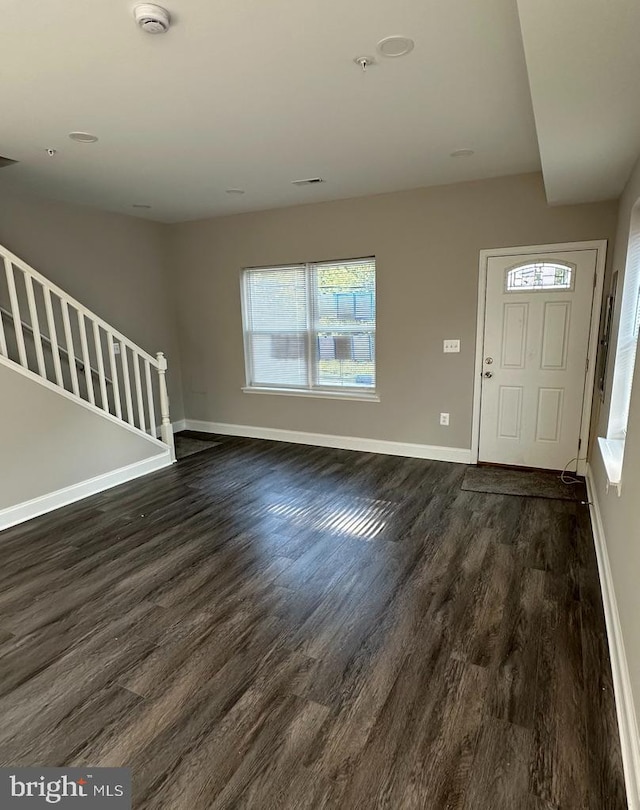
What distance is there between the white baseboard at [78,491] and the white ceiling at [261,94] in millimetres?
2551

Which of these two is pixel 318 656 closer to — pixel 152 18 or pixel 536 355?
pixel 152 18

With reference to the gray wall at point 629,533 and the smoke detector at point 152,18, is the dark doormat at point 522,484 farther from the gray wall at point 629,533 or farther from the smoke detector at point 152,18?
the smoke detector at point 152,18

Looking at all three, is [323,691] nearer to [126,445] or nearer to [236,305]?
[126,445]

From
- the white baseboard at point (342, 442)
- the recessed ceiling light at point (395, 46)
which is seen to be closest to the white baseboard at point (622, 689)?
the white baseboard at point (342, 442)

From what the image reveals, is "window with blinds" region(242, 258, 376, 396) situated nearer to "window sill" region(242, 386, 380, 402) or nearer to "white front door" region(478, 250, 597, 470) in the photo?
"window sill" region(242, 386, 380, 402)

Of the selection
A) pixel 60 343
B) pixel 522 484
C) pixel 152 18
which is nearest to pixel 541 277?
pixel 522 484

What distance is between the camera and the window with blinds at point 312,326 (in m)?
4.80

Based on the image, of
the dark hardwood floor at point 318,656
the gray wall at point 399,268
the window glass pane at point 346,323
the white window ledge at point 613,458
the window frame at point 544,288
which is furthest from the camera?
the window glass pane at point 346,323

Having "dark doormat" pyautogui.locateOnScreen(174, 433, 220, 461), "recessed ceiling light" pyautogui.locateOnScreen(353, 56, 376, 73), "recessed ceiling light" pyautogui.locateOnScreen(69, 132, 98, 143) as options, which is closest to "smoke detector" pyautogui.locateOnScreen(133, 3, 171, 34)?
"recessed ceiling light" pyautogui.locateOnScreen(353, 56, 376, 73)

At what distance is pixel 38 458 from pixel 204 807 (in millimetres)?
2935

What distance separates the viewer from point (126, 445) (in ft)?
13.8

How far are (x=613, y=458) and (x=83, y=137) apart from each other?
12.7ft

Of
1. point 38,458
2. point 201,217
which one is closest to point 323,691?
point 38,458

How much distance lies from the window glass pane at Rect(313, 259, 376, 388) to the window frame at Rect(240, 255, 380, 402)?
27 mm
